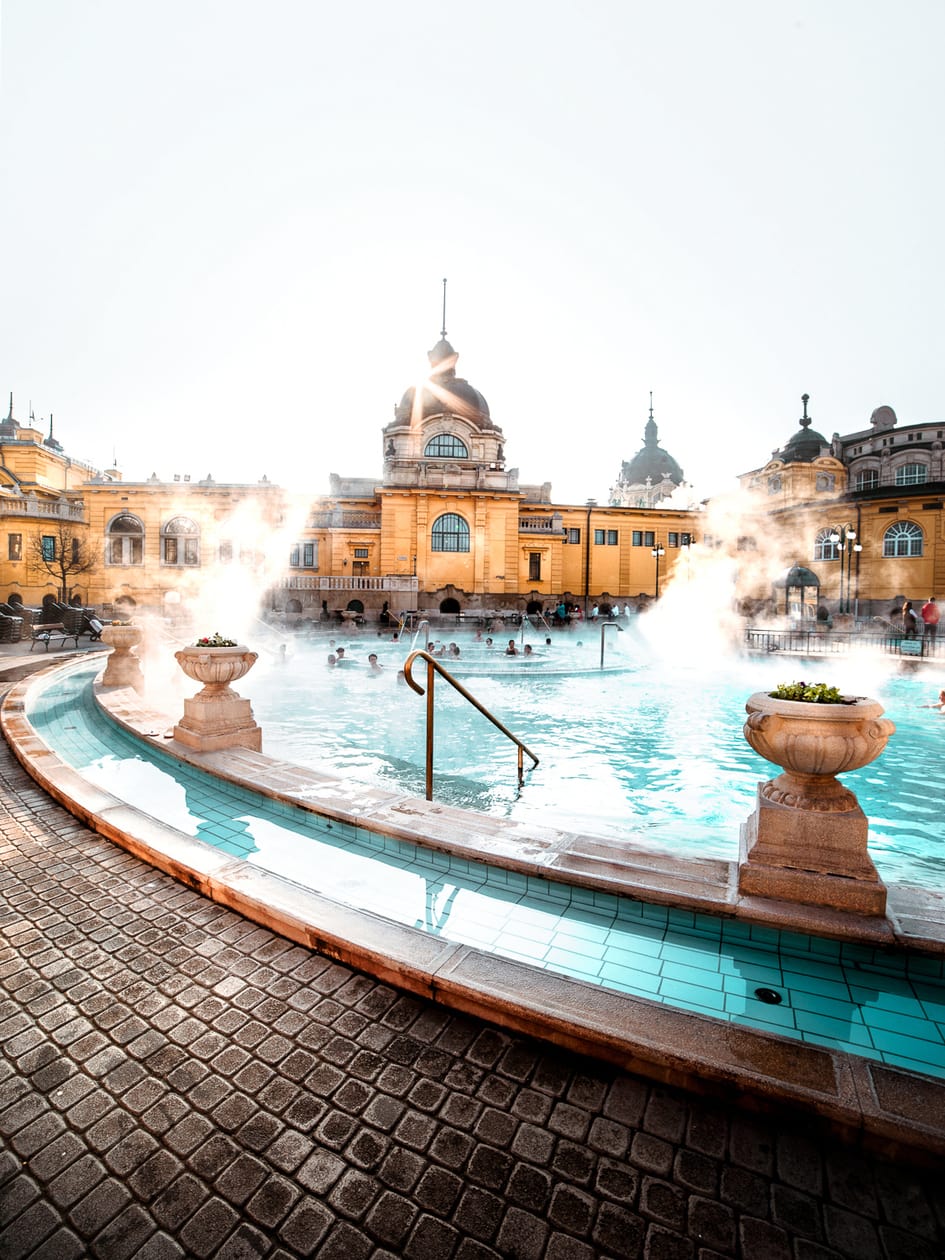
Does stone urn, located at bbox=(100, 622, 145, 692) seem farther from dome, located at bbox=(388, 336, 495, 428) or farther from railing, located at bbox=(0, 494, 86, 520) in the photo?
railing, located at bbox=(0, 494, 86, 520)

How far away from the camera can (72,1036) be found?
2.56 meters

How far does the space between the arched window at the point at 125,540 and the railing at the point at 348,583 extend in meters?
12.1

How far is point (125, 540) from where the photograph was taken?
128 ft

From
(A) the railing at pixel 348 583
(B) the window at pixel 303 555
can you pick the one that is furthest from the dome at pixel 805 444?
(B) the window at pixel 303 555

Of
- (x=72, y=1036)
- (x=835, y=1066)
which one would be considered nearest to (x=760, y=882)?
(x=835, y=1066)

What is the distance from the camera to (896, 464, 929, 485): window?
34.7m

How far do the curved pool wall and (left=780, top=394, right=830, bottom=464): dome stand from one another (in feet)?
Result: 139

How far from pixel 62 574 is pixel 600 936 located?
41130 mm

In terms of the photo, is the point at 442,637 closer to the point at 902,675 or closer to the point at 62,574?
the point at 902,675

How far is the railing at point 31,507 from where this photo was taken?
36.5m

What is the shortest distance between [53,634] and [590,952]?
24.9 m

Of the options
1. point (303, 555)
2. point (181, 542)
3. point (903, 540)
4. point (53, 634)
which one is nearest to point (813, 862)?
point (53, 634)

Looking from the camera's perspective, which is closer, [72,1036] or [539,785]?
[72,1036]

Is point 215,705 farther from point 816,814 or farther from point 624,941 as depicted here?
point 816,814
